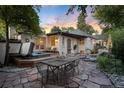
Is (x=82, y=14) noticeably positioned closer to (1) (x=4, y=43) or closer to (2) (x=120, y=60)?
(2) (x=120, y=60)

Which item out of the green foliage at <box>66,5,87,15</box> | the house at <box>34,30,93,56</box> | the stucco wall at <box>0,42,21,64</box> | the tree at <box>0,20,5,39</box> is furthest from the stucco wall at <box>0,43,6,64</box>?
the house at <box>34,30,93,56</box>

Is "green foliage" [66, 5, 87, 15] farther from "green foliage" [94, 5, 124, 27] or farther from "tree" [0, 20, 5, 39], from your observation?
"tree" [0, 20, 5, 39]

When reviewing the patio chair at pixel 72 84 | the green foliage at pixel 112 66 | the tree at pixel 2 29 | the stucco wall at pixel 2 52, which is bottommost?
the patio chair at pixel 72 84

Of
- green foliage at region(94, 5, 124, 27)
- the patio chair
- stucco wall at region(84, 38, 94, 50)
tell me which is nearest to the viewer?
the patio chair

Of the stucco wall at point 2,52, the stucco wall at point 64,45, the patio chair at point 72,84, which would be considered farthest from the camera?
the stucco wall at point 64,45

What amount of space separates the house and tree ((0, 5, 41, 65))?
2775mm

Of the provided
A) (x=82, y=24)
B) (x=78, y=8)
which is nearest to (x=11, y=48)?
(x=82, y=24)

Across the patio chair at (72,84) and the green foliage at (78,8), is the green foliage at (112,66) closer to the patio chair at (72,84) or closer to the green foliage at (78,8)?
the patio chair at (72,84)

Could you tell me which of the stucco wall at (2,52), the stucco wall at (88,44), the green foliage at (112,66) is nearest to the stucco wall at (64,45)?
the stucco wall at (88,44)

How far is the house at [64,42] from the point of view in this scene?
8766mm

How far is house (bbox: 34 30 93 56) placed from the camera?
28.8ft

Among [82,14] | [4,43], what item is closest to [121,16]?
[82,14]

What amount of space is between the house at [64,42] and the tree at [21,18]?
2775 mm

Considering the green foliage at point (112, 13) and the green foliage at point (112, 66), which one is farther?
the green foliage at point (112, 66)
